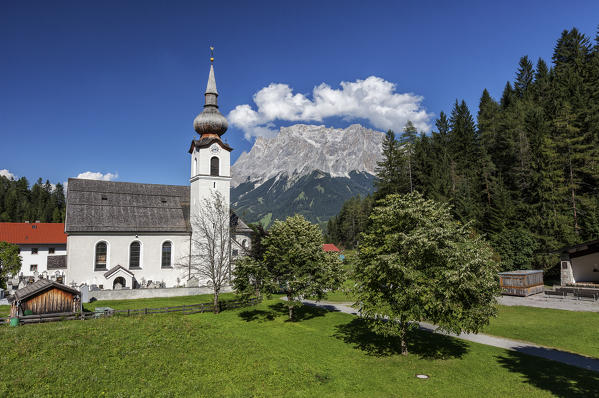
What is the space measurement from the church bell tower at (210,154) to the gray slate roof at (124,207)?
3.25 meters

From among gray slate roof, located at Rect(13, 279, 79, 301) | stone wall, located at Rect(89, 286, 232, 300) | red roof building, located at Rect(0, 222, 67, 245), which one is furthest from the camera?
red roof building, located at Rect(0, 222, 67, 245)

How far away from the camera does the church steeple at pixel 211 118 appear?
4231 centimetres

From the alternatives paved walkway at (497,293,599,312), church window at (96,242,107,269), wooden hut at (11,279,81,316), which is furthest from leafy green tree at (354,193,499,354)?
church window at (96,242,107,269)

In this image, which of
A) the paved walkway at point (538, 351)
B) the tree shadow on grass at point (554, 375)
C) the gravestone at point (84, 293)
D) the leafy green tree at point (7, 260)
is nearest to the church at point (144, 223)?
the gravestone at point (84, 293)

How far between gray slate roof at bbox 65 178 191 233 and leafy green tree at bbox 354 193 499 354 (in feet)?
103

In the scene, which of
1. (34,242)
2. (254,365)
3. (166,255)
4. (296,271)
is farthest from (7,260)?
(254,365)

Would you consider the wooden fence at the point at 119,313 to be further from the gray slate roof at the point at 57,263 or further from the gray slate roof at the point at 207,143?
the gray slate roof at the point at 57,263

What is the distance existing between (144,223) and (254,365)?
1187 inches

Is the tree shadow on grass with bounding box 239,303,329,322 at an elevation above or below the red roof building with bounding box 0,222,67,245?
below

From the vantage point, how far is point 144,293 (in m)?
36.0

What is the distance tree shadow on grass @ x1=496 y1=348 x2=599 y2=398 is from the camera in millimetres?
13016

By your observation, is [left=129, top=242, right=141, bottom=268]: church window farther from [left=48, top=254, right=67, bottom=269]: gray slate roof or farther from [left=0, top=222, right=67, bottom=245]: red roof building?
[left=0, top=222, right=67, bottom=245]: red roof building

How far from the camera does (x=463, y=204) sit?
4731cm

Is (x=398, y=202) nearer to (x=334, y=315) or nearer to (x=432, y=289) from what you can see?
(x=432, y=289)
